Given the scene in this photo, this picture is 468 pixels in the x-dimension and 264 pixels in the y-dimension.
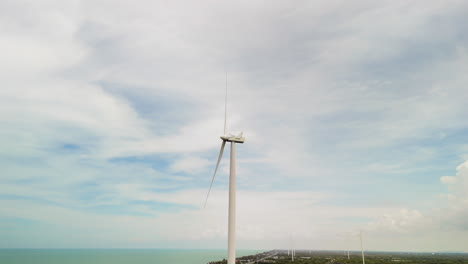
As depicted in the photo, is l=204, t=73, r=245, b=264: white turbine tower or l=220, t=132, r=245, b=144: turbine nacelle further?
l=220, t=132, r=245, b=144: turbine nacelle

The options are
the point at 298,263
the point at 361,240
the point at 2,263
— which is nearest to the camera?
the point at 361,240

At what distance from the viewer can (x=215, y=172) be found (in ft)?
142

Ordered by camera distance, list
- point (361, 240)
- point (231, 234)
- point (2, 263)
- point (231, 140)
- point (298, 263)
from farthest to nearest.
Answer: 1. point (2, 263)
2. point (298, 263)
3. point (361, 240)
4. point (231, 140)
5. point (231, 234)

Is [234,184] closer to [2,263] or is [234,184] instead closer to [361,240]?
[361,240]

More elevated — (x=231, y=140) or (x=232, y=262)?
(x=231, y=140)

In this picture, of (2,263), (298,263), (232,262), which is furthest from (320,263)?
(2,263)

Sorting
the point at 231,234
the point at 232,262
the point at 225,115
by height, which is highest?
the point at 225,115

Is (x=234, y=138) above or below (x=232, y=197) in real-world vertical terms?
above

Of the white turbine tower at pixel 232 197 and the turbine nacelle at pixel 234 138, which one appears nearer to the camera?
the white turbine tower at pixel 232 197

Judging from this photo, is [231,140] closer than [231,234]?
No

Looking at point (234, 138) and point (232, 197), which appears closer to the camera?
point (232, 197)

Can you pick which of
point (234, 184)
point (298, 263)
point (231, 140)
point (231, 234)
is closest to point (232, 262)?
point (231, 234)

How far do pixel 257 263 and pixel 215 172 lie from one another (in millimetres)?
122686

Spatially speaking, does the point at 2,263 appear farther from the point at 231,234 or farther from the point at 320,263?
the point at 231,234
